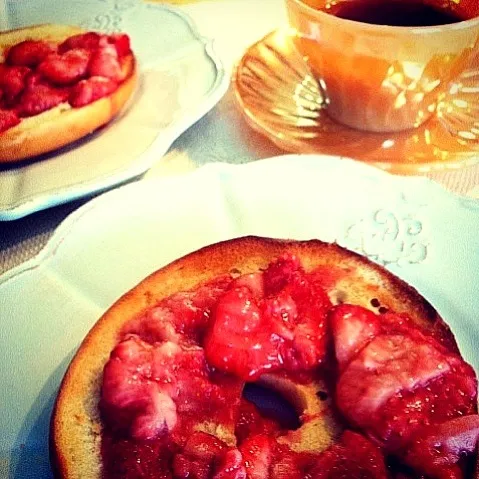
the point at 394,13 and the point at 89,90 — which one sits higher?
the point at 394,13

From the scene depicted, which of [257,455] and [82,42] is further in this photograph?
[82,42]

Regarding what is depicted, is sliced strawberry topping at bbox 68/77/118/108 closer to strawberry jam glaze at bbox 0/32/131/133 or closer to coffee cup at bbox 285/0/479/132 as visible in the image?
strawberry jam glaze at bbox 0/32/131/133

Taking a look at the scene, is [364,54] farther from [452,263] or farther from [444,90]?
[452,263]

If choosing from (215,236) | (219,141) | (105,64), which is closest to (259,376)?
(215,236)

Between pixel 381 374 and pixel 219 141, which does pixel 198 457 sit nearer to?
pixel 381 374

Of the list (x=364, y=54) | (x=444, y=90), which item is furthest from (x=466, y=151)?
(x=364, y=54)

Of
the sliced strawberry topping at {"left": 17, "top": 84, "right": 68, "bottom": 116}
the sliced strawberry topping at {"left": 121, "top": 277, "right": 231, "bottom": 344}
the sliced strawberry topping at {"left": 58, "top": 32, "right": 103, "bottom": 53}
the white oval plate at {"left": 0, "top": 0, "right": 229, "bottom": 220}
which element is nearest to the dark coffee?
the white oval plate at {"left": 0, "top": 0, "right": 229, "bottom": 220}
